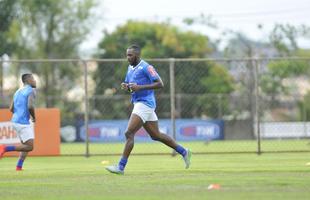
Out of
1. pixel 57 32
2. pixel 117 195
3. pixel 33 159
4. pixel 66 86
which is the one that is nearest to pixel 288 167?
pixel 117 195

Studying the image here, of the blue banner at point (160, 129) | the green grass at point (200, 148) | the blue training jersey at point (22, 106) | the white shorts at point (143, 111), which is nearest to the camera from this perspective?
the white shorts at point (143, 111)

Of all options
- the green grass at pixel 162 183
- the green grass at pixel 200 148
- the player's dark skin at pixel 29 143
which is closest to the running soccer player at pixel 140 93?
the green grass at pixel 162 183

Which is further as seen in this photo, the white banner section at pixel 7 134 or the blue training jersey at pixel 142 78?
the white banner section at pixel 7 134

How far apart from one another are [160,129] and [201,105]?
8427 mm

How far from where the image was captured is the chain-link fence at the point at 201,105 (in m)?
35.4

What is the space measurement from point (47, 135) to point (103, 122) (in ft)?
38.1

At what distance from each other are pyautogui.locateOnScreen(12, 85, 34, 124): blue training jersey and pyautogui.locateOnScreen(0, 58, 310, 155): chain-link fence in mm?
11893

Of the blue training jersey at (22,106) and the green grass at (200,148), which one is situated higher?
the blue training jersey at (22,106)

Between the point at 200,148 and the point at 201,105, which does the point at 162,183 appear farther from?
the point at 201,105

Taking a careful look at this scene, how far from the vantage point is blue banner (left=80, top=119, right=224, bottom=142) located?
1389 inches

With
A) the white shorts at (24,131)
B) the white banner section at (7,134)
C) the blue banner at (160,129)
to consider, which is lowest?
the blue banner at (160,129)

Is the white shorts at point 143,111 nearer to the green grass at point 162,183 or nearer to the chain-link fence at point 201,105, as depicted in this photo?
the green grass at point 162,183

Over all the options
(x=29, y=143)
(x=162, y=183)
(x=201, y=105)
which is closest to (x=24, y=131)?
(x=29, y=143)

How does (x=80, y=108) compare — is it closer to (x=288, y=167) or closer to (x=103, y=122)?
(x=103, y=122)
